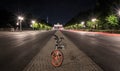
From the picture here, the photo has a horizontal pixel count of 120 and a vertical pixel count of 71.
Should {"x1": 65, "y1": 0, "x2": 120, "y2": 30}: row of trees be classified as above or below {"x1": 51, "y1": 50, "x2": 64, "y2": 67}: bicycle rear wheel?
above

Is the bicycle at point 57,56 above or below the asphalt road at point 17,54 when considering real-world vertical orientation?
above

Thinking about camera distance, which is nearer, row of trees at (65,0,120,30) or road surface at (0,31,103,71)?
road surface at (0,31,103,71)

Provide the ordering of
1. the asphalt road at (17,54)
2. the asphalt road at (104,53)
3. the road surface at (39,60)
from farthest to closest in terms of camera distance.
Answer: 1. the asphalt road at (104,53)
2. the asphalt road at (17,54)
3. the road surface at (39,60)

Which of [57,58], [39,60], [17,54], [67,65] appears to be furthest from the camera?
[17,54]

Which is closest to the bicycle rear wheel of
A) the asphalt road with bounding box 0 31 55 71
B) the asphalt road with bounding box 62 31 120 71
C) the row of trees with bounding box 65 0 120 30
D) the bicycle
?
the bicycle

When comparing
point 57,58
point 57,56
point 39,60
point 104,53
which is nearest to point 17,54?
point 39,60

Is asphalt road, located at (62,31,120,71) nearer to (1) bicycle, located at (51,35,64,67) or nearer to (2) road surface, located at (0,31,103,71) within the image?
(2) road surface, located at (0,31,103,71)

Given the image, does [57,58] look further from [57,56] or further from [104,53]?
[104,53]

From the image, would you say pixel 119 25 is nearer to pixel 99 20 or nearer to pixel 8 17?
pixel 99 20

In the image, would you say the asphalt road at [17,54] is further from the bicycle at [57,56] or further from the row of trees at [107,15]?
the row of trees at [107,15]

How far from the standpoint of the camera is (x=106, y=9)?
8794cm

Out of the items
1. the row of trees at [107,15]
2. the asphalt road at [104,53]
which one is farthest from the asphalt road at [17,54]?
the row of trees at [107,15]

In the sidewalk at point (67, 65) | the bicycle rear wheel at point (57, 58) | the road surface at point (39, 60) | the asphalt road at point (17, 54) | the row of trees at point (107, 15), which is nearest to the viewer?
the sidewalk at point (67, 65)

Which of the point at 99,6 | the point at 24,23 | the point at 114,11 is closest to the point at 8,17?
the point at 24,23
